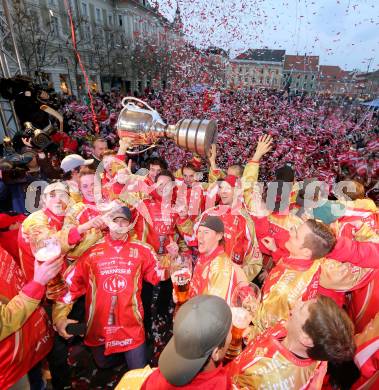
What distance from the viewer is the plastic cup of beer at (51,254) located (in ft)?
6.30

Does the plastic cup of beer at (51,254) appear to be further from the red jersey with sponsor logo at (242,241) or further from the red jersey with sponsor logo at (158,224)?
the red jersey with sponsor logo at (242,241)

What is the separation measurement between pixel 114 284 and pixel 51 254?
785 millimetres

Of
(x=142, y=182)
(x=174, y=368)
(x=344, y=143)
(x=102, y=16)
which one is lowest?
(x=344, y=143)

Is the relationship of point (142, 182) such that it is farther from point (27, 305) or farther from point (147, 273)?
point (27, 305)

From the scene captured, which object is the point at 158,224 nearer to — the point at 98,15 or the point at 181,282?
the point at 181,282

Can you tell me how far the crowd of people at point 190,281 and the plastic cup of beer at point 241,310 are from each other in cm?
3

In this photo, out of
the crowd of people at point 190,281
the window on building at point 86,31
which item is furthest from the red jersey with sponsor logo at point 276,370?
the window on building at point 86,31

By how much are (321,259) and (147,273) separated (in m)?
1.58

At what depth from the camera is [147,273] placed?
2.72 m

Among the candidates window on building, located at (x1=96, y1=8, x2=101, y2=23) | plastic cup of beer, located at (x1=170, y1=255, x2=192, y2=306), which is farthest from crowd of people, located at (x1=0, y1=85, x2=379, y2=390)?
window on building, located at (x1=96, y1=8, x2=101, y2=23)

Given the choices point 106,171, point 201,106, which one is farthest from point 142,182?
point 201,106

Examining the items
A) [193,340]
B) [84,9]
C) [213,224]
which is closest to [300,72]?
[84,9]

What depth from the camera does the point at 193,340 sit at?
1180mm

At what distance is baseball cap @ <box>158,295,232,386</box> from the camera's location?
118cm
